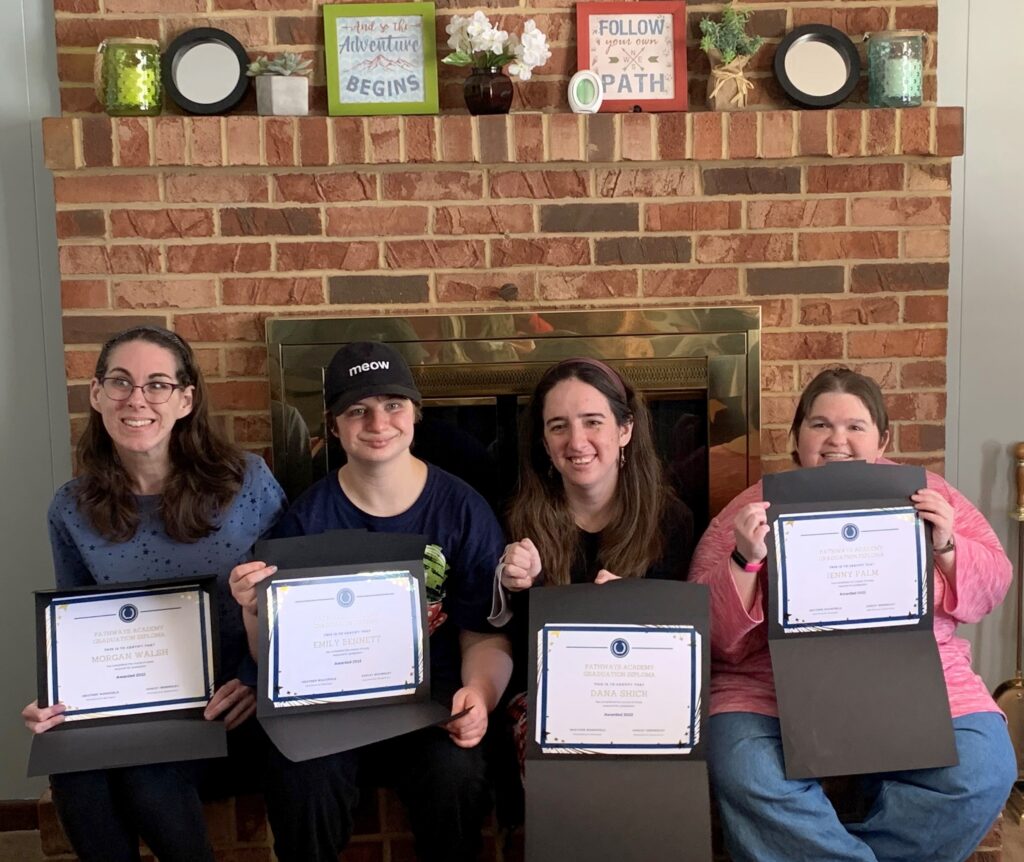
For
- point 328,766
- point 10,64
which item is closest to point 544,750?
point 328,766

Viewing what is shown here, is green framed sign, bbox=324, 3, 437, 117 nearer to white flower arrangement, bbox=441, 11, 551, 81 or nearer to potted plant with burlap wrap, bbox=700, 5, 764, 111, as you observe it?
white flower arrangement, bbox=441, 11, 551, 81

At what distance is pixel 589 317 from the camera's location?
2.29 m

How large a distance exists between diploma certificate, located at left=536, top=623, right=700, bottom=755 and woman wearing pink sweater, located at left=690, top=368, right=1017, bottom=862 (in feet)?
0.45

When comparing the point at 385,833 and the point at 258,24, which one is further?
the point at 258,24

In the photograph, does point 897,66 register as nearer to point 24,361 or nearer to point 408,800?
point 408,800

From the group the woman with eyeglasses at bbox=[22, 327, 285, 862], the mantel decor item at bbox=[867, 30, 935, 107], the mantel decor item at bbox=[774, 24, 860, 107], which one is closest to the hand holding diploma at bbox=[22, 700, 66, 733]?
the woman with eyeglasses at bbox=[22, 327, 285, 862]

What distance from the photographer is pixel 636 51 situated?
88.6 inches

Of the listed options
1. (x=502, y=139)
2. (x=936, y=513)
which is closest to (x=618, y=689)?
(x=936, y=513)

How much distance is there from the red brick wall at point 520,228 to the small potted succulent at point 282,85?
39mm

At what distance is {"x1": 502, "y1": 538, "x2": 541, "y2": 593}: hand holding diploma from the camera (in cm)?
178

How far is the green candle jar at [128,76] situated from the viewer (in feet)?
7.08

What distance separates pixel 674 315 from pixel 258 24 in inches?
42.0

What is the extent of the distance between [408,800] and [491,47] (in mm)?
1436

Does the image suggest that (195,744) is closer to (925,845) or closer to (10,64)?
(925,845)
